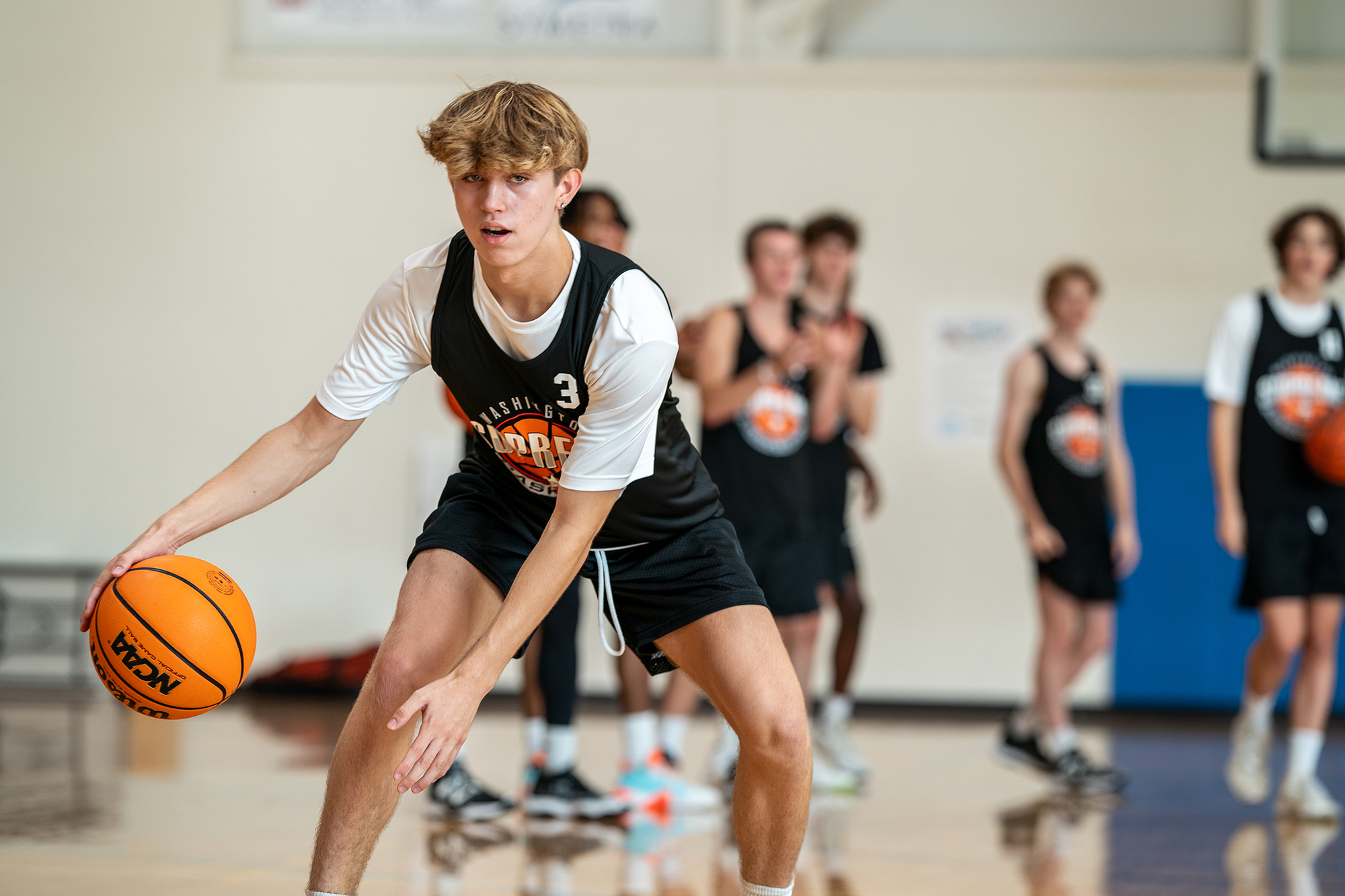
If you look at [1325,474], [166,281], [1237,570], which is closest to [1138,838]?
[1325,474]

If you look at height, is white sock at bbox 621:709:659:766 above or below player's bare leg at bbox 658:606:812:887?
below

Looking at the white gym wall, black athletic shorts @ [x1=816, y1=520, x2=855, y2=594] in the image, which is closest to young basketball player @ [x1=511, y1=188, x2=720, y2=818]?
black athletic shorts @ [x1=816, y1=520, x2=855, y2=594]

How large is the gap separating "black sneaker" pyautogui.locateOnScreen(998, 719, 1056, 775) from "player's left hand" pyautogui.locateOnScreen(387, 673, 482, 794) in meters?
3.45

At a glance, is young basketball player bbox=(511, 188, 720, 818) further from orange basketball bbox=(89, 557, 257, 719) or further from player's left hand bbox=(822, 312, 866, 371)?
orange basketball bbox=(89, 557, 257, 719)

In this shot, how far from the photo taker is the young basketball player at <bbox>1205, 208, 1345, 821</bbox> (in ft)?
14.2

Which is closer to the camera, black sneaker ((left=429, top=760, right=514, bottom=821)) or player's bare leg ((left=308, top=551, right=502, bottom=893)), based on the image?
player's bare leg ((left=308, top=551, right=502, bottom=893))

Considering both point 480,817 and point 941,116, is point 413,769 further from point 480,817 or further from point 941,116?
point 941,116

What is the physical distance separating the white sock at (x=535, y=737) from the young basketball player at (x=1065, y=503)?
1.83m

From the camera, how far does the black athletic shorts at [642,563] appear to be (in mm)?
2381

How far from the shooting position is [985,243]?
7.01 m

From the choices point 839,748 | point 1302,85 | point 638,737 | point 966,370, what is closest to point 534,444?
point 638,737

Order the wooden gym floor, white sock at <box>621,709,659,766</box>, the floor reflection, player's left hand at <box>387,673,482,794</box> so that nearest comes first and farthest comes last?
player's left hand at <box>387,673,482,794</box> → the wooden gym floor → the floor reflection → white sock at <box>621,709,659,766</box>

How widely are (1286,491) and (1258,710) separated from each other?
739 mm

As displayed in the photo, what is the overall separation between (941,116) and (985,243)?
2.32 feet
